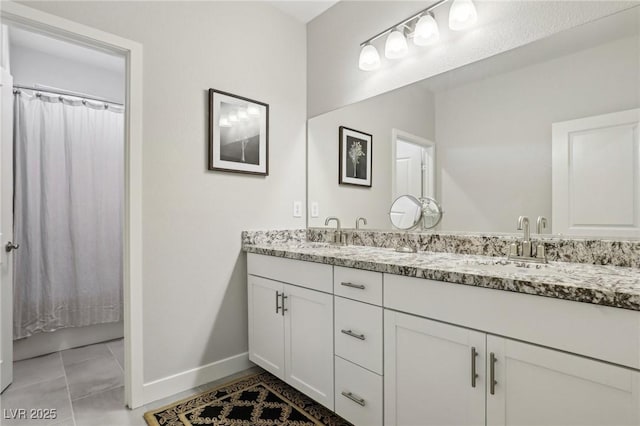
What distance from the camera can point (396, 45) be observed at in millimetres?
1926

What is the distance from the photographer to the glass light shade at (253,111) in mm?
2242

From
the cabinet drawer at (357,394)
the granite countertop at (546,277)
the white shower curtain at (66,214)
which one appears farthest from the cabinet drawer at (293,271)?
the white shower curtain at (66,214)

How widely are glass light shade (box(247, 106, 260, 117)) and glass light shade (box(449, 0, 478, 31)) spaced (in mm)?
1276

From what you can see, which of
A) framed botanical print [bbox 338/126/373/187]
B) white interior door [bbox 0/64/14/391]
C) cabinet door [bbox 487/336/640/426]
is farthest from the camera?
framed botanical print [bbox 338/126/373/187]

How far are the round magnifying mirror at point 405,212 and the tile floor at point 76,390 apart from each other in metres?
1.39

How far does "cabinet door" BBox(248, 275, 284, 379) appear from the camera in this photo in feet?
6.23

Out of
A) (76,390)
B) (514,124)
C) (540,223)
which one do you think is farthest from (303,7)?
(76,390)

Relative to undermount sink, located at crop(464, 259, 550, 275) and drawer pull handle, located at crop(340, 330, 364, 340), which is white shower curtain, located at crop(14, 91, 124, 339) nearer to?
drawer pull handle, located at crop(340, 330, 364, 340)

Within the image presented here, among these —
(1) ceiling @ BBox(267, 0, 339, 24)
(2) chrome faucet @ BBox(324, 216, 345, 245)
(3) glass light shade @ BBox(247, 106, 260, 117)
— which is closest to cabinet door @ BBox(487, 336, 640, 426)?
(2) chrome faucet @ BBox(324, 216, 345, 245)

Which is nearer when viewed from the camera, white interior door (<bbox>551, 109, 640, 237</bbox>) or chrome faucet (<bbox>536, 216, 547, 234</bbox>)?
white interior door (<bbox>551, 109, 640, 237</bbox>)

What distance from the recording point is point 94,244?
2730mm

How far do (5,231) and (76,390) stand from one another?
1013mm

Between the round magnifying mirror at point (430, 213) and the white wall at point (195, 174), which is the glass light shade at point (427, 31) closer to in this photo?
the round magnifying mirror at point (430, 213)

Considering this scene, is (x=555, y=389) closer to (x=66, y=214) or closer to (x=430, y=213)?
(x=430, y=213)
